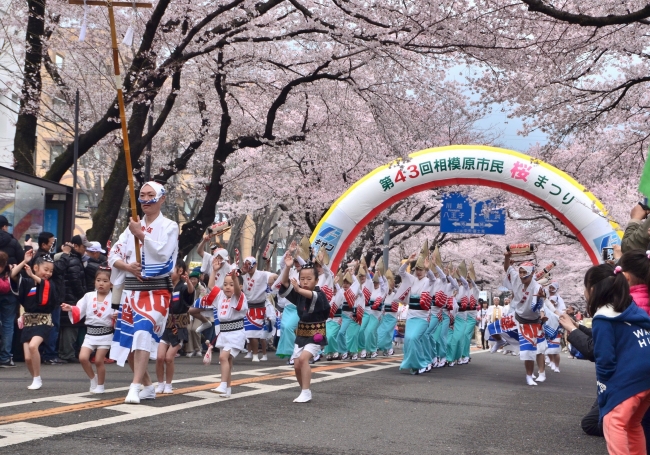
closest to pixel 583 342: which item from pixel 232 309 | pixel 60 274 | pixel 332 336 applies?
pixel 232 309

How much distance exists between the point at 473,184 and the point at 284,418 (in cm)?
1199

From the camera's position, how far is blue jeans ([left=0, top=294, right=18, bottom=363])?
501 inches

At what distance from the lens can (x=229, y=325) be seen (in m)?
10.2

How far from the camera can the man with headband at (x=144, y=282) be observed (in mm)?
8555

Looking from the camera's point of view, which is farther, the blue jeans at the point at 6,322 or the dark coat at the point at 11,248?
the dark coat at the point at 11,248

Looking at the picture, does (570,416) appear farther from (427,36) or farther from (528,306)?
(427,36)

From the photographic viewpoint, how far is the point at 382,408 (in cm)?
923

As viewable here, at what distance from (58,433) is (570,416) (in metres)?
5.67

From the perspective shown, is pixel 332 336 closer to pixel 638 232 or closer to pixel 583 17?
pixel 583 17

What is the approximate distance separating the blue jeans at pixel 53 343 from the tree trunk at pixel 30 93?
4423 mm

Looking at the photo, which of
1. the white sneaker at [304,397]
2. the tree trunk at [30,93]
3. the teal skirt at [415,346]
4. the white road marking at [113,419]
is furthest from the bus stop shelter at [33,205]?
the white sneaker at [304,397]

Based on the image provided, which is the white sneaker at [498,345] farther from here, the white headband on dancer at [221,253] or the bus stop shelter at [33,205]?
the bus stop shelter at [33,205]

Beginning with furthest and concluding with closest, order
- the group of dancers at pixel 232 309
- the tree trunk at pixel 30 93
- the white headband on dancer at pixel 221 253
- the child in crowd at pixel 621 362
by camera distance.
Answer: the tree trunk at pixel 30 93 → the white headband on dancer at pixel 221 253 → the group of dancers at pixel 232 309 → the child in crowd at pixel 621 362

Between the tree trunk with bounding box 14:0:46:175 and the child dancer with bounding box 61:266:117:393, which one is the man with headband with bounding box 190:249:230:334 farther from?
the tree trunk with bounding box 14:0:46:175
